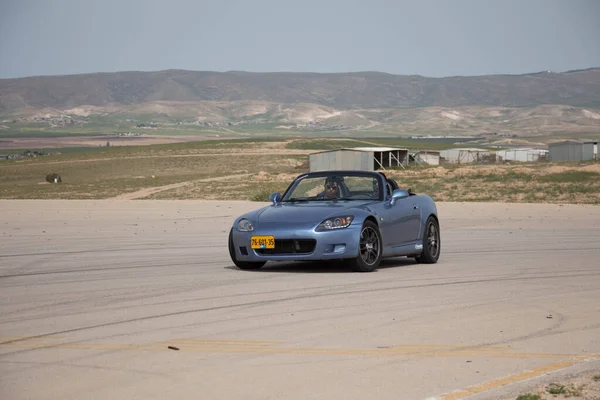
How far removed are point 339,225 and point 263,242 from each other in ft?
3.39

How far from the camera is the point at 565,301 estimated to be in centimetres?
1120

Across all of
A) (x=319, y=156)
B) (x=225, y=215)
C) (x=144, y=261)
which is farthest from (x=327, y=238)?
(x=319, y=156)

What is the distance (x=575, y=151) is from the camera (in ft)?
294

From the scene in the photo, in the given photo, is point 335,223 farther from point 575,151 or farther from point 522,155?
point 522,155

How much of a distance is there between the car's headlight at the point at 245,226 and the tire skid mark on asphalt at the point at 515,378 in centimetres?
726

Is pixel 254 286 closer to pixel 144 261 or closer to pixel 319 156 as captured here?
pixel 144 261

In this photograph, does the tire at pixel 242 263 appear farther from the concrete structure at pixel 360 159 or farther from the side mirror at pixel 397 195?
the concrete structure at pixel 360 159

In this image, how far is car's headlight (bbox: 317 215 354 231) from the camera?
14.2 metres

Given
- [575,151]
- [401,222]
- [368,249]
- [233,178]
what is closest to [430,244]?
[401,222]

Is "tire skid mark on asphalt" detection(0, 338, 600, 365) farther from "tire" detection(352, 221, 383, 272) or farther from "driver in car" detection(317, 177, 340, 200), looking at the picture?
"driver in car" detection(317, 177, 340, 200)

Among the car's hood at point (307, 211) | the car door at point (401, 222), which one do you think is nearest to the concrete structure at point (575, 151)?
the car door at point (401, 222)

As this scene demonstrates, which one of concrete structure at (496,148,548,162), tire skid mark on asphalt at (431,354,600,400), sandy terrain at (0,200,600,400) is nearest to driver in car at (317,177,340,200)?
sandy terrain at (0,200,600,400)

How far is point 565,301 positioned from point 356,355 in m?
3.89

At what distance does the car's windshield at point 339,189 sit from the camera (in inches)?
615
